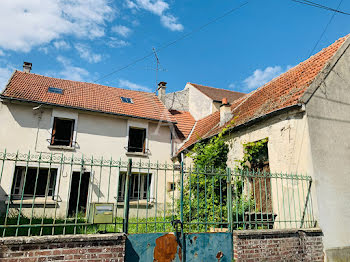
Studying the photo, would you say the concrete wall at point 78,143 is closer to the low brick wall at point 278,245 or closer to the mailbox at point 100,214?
the low brick wall at point 278,245

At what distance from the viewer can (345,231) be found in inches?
252

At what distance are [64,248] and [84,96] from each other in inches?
430

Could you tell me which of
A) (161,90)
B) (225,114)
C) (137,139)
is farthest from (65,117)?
(225,114)

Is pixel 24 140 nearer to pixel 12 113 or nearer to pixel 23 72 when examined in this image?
pixel 12 113

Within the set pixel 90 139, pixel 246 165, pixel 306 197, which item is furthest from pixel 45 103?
pixel 306 197

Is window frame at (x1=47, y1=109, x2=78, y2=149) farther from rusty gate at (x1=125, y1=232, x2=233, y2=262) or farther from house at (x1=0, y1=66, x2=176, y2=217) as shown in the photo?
rusty gate at (x1=125, y1=232, x2=233, y2=262)

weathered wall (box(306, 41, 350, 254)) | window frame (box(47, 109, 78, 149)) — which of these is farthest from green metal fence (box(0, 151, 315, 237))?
window frame (box(47, 109, 78, 149))

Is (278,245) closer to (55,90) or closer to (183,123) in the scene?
(183,123)

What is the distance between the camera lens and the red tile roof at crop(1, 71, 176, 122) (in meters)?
12.2

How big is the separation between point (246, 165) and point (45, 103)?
928cm

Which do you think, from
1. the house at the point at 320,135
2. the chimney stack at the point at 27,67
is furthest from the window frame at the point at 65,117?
the house at the point at 320,135

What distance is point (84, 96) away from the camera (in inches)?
542

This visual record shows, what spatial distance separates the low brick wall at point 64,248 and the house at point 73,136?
6137 mm

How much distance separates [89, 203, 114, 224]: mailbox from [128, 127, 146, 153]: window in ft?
30.3
